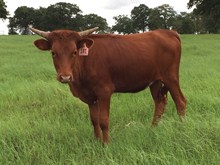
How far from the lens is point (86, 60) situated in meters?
5.51

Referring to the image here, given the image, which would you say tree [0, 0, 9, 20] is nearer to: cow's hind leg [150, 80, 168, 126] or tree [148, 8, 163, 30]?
tree [148, 8, 163, 30]

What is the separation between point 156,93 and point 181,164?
116 inches

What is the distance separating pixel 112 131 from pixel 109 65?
102 centimetres

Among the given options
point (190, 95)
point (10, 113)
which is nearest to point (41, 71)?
point (10, 113)

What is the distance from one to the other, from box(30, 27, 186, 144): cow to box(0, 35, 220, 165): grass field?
0.39 meters

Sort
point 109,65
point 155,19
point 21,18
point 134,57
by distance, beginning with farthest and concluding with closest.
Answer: point 21,18 → point 155,19 → point 134,57 → point 109,65

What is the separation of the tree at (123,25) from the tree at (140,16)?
1161 mm

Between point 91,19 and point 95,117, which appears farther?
point 91,19

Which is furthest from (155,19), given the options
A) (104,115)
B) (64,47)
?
(64,47)

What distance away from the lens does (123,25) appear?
88188mm

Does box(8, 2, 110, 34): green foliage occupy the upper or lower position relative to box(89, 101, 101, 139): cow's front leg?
upper

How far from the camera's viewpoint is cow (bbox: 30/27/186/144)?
16.3ft

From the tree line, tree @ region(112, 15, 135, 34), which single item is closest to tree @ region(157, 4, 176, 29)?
the tree line

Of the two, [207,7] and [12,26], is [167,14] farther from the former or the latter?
[207,7]
